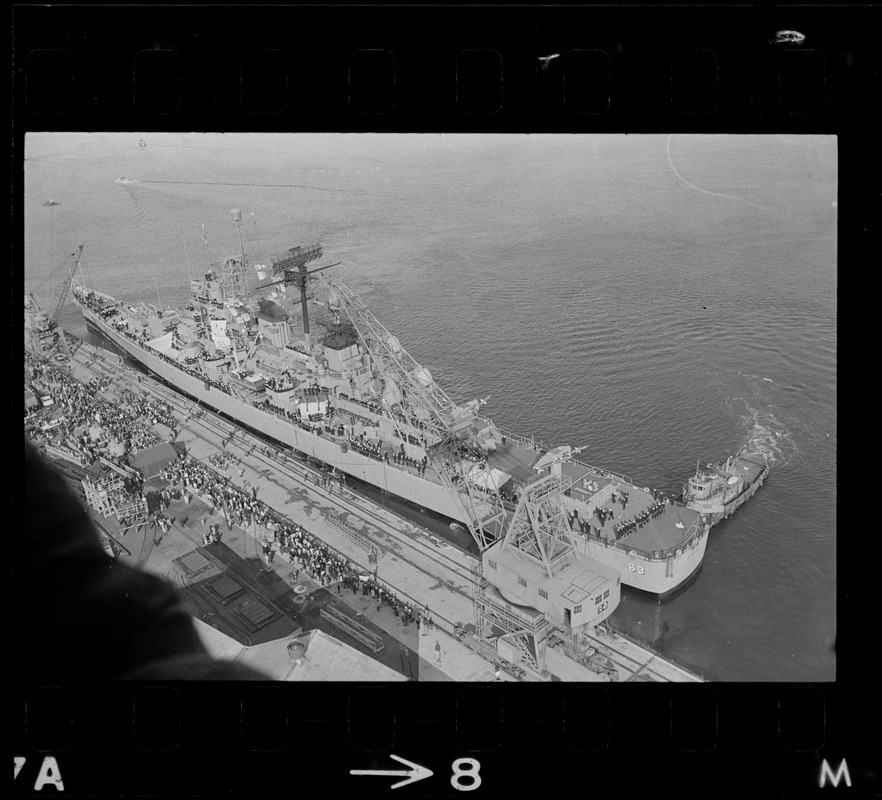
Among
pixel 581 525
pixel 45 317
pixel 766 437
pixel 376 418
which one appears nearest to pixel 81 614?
pixel 45 317

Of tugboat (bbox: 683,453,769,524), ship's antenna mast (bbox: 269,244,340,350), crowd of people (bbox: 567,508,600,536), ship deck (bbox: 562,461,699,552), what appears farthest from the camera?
ship's antenna mast (bbox: 269,244,340,350)

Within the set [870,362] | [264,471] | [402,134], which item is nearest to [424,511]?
[264,471]

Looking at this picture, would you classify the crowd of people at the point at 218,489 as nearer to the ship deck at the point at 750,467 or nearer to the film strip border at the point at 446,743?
the film strip border at the point at 446,743

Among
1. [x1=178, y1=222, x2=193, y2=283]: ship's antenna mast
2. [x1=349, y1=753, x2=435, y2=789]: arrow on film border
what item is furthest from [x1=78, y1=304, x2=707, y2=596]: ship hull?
[x1=349, y1=753, x2=435, y2=789]: arrow on film border

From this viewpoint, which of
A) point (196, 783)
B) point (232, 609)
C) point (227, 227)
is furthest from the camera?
point (227, 227)

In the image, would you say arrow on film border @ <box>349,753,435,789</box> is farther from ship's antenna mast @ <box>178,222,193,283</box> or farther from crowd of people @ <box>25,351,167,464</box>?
ship's antenna mast @ <box>178,222,193,283</box>

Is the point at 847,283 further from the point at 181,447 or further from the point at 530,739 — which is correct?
the point at 181,447
